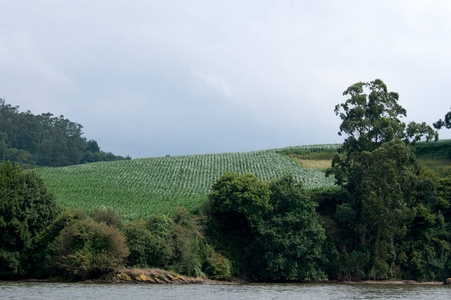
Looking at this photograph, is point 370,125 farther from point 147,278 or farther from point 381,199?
point 147,278

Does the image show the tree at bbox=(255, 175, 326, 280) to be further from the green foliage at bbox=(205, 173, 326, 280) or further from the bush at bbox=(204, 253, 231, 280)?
the bush at bbox=(204, 253, 231, 280)

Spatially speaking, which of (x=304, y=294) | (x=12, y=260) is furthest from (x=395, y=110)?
(x=12, y=260)

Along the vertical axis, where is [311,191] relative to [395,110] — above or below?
below

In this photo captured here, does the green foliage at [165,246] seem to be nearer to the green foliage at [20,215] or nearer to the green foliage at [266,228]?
the green foliage at [266,228]

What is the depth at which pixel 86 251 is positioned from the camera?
4097 centimetres

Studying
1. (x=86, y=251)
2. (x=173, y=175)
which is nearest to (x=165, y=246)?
(x=86, y=251)

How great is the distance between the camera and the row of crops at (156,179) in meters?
61.7

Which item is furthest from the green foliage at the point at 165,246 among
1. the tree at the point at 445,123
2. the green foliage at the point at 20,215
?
the tree at the point at 445,123

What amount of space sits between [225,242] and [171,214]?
621 cm

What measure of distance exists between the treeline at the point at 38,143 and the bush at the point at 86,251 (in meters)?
106

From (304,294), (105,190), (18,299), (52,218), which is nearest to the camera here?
(18,299)

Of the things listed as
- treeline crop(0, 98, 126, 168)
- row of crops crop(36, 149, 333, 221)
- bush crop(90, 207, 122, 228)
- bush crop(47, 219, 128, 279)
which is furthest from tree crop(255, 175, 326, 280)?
treeline crop(0, 98, 126, 168)

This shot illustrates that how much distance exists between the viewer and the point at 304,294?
1382 inches

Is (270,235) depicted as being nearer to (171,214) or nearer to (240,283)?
(240,283)
